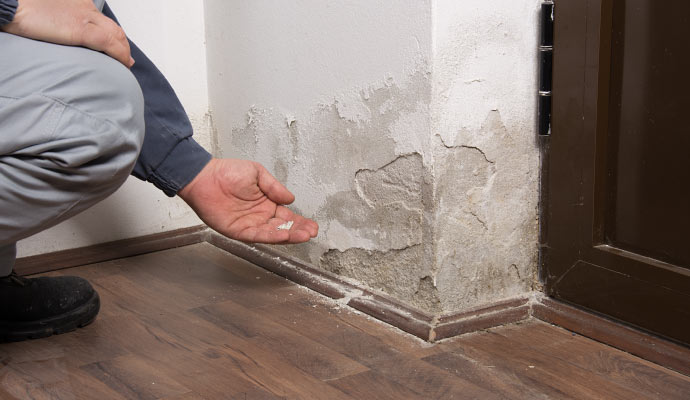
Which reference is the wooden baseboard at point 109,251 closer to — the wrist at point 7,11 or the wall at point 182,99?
the wall at point 182,99

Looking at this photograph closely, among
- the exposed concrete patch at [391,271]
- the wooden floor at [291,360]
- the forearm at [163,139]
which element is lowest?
the wooden floor at [291,360]

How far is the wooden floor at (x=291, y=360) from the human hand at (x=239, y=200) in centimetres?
17

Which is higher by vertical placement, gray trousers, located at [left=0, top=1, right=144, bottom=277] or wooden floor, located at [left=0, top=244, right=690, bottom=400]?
gray trousers, located at [left=0, top=1, right=144, bottom=277]

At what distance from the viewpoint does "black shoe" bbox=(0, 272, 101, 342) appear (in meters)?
1.48

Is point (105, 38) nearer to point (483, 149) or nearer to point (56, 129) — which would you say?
point (56, 129)

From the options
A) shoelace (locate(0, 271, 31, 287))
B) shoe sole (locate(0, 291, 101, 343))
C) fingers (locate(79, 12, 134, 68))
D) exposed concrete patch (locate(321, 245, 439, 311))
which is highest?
fingers (locate(79, 12, 134, 68))

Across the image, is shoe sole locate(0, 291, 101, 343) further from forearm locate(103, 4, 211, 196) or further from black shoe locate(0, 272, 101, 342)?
forearm locate(103, 4, 211, 196)

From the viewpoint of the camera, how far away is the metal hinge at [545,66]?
4.89 feet

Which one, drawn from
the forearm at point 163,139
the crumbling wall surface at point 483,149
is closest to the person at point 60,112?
the forearm at point 163,139

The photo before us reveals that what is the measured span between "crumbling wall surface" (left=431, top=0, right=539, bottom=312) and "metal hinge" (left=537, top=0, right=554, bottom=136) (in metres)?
0.02

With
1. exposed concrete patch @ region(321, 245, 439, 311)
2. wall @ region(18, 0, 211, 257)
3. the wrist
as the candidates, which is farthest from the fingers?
wall @ region(18, 0, 211, 257)

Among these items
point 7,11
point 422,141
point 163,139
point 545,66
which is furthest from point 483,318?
point 7,11

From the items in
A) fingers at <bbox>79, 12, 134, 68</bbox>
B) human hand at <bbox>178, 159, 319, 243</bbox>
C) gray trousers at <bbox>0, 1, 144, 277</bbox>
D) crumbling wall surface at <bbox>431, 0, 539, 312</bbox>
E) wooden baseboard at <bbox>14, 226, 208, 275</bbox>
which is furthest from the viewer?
wooden baseboard at <bbox>14, 226, 208, 275</bbox>

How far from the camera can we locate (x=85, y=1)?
4.00ft
